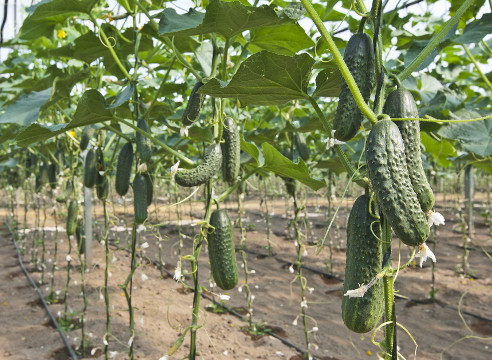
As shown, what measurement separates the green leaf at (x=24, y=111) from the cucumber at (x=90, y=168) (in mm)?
388

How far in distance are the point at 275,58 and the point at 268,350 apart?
3.18 meters

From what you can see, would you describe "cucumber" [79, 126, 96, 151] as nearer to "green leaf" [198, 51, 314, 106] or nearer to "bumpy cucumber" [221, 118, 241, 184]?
"bumpy cucumber" [221, 118, 241, 184]

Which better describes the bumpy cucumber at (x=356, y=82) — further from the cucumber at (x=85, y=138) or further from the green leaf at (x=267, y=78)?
the cucumber at (x=85, y=138)

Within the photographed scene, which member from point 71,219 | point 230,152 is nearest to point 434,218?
point 230,152

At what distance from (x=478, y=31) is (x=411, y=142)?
1321 mm

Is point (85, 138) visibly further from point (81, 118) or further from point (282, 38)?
point (282, 38)

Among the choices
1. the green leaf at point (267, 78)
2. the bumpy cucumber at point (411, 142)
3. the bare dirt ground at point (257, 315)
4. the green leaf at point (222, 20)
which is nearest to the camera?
the bumpy cucumber at point (411, 142)

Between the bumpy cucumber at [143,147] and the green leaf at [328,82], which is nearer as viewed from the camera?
the green leaf at [328,82]

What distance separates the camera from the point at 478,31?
1768 mm

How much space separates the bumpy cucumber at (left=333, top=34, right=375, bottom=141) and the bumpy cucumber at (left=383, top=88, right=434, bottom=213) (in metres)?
0.07

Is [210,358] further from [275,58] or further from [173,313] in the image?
[275,58]

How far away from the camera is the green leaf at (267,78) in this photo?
1020mm

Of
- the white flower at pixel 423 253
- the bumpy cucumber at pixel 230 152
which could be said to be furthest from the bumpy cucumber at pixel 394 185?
the bumpy cucumber at pixel 230 152

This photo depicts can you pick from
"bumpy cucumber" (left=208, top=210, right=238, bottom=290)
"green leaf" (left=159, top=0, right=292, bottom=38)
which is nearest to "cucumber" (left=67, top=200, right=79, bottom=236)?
"bumpy cucumber" (left=208, top=210, right=238, bottom=290)
